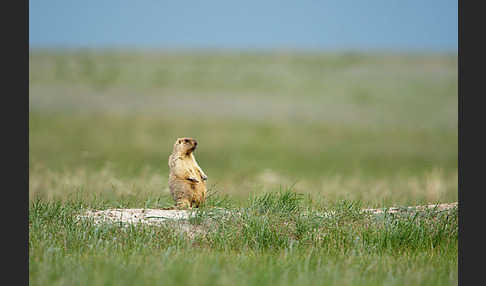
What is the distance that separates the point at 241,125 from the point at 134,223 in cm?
2083

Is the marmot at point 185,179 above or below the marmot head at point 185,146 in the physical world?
below

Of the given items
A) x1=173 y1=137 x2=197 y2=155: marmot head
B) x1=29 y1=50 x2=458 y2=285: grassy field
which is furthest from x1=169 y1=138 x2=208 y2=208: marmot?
x1=29 y1=50 x2=458 y2=285: grassy field

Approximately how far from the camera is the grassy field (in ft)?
21.2

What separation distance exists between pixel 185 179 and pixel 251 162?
12.7 m

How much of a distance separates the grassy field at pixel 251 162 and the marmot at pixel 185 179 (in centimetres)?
42

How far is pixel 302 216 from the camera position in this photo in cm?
791

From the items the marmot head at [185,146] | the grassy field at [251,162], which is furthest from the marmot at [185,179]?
the grassy field at [251,162]

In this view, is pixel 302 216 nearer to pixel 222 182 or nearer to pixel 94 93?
pixel 222 182

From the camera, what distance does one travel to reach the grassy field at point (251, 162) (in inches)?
254

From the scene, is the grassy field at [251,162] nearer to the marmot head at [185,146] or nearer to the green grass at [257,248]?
the green grass at [257,248]

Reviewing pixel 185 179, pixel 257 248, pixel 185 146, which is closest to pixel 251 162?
pixel 185 146

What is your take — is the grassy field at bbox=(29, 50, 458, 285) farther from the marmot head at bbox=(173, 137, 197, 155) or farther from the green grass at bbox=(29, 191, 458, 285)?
the marmot head at bbox=(173, 137, 197, 155)

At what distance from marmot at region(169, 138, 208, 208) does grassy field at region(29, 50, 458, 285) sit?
16.4 inches

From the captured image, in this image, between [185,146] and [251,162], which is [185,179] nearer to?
[185,146]
